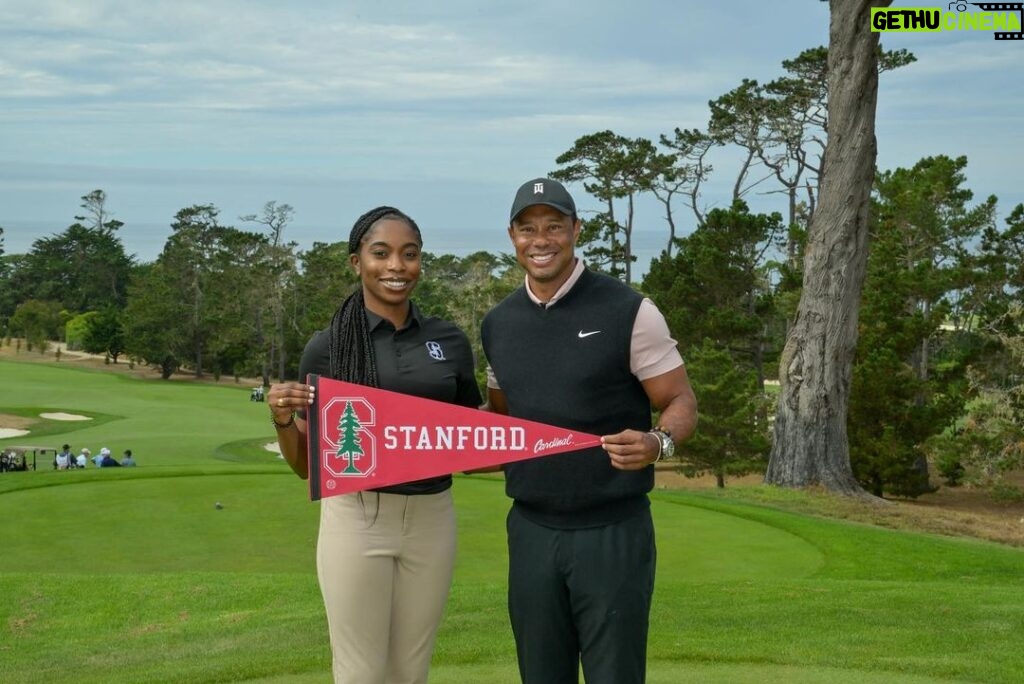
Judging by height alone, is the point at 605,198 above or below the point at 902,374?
above

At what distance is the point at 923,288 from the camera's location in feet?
92.2

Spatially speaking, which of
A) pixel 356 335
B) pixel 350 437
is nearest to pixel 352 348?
pixel 356 335

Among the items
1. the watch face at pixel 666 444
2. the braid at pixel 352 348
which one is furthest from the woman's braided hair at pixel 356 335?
the watch face at pixel 666 444

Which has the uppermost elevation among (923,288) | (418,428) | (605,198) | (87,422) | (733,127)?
(733,127)

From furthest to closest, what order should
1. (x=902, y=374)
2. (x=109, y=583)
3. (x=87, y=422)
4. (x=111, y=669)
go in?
(x=87, y=422)
(x=902, y=374)
(x=109, y=583)
(x=111, y=669)

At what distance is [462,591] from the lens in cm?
790

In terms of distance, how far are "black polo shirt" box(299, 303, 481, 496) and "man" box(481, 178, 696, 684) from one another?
0.91 feet

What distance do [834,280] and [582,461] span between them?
539 inches

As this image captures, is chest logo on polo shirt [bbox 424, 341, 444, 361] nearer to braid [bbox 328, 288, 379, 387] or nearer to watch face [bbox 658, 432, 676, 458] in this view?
braid [bbox 328, 288, 379, 387]

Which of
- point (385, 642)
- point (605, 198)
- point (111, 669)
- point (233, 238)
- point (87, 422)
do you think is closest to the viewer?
point (385, 642)

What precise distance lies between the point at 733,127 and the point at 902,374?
27.5 meters

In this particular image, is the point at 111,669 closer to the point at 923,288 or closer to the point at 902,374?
the point at 902,374

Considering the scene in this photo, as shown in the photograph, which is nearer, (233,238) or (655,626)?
(655,626)

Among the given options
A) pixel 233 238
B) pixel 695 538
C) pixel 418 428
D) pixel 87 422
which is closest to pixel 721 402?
pixel 695 538
